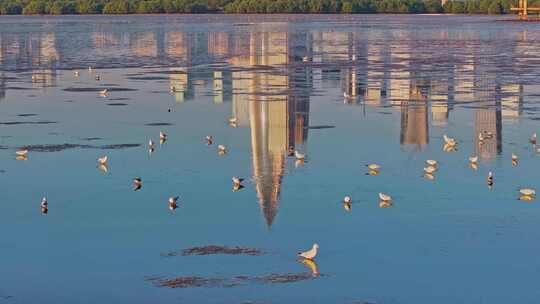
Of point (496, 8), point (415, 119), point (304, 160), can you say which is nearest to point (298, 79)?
point (415, 119)

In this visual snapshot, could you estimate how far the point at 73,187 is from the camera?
21.1 meters

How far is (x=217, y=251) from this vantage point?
1623 centimetres

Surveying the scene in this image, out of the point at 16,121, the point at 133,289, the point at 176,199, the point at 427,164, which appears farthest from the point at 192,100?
the point at 133,289

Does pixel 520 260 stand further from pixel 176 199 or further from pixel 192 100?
pixel 192 100

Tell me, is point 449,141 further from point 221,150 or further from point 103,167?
point 103,167

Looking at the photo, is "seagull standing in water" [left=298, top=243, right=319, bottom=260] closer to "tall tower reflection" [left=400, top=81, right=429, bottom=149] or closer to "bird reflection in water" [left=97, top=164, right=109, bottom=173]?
"bird reflection in water" [left=97, top=164, right=109, bottom=173]

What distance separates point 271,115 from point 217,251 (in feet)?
50.2

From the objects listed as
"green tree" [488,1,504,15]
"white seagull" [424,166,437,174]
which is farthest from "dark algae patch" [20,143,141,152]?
"green tree" [488,1,504,15]

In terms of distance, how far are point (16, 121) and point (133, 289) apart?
56.2ft

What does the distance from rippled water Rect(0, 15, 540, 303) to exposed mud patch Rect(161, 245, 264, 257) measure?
0.13ft

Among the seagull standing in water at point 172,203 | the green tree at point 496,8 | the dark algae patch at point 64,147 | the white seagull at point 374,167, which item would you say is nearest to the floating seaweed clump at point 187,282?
the seagull standing in water at point 172,203

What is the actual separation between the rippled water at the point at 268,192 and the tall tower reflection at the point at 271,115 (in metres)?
0.09

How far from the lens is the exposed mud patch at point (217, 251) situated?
1611 centimetres

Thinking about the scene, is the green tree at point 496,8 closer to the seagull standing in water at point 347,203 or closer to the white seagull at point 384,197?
the white seagull at point 384,197
